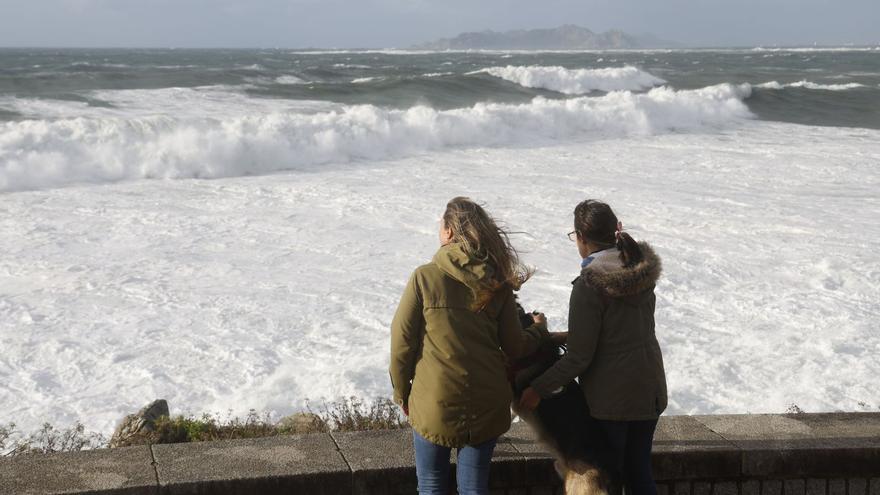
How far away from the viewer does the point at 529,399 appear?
3.48 meters

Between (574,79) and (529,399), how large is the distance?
46.5 m

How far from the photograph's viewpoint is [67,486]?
346 cm

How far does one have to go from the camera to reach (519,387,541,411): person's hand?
11.4ft

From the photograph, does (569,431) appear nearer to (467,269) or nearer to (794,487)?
(467,269)

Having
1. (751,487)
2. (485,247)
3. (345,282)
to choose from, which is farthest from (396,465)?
(345,282)

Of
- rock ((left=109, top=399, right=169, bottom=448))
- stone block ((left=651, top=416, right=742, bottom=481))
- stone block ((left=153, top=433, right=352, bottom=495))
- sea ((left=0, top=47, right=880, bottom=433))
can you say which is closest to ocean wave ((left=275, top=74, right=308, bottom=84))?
sea ((left=0, top=47, right=880, bottom=433))

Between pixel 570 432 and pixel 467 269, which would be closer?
pixel 467 269

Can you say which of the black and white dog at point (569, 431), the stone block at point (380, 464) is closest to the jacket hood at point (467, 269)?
the black and white dog at point (569, 431)

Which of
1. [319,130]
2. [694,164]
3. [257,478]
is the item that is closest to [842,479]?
[257,478]

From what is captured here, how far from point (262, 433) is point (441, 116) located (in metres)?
19.3

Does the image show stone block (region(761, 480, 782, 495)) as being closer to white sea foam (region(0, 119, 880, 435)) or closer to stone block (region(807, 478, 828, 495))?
stone block (region(807, 478, 828, 495))

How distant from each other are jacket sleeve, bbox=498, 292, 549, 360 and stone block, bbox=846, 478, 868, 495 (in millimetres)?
1529

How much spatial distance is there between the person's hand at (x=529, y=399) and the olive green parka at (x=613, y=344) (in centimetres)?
2

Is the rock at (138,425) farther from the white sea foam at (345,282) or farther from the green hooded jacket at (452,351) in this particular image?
the green hooded jacket at (452,351)
